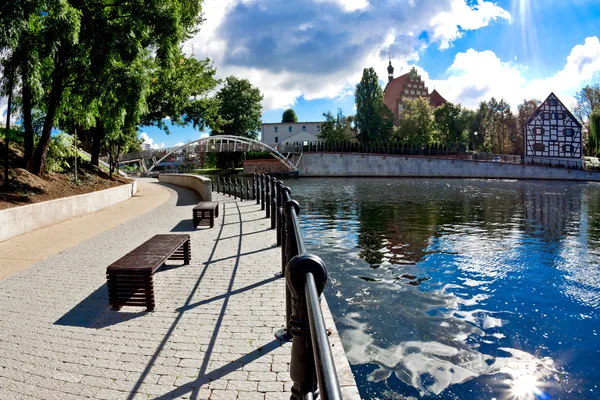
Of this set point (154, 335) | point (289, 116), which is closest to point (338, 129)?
point (289, 116)

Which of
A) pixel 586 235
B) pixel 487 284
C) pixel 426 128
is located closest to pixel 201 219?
pixel 487 284

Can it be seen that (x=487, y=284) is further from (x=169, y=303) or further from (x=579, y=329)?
(x=169, y=303)

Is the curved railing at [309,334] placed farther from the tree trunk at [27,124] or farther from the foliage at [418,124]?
the foliage at [418,124]

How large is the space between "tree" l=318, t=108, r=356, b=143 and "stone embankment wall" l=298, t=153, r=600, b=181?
689cm

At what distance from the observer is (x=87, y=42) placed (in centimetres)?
1420

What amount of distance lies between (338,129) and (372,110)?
282 inches

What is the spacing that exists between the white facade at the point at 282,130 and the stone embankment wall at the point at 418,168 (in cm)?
3700

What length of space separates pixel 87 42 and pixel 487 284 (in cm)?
1413

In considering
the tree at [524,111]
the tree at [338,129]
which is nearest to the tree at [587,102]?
the tree at [524,111]

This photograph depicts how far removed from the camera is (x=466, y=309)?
607 cm

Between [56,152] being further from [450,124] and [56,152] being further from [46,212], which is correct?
[450,124]

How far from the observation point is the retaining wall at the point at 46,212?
9227 millimetres

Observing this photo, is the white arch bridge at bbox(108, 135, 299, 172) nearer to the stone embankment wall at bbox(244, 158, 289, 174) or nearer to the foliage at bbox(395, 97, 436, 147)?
the stone embankment wall at bbox(244, 158, 289, 174)

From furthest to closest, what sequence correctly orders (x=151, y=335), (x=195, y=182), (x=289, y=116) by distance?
(x=289, y=116) → (x=195, y=182) → (x=151, y=335)
